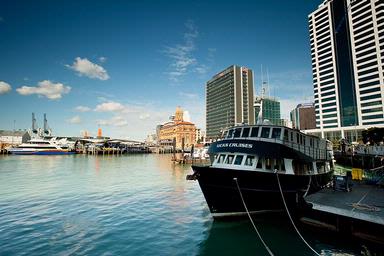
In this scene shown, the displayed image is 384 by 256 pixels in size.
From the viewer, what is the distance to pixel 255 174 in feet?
40.5

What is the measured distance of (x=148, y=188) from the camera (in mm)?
25469

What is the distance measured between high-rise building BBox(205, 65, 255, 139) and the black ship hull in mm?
137794

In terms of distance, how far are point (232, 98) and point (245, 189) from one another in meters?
151

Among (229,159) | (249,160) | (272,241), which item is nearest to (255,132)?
(249,160)

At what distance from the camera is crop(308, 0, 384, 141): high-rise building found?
270 feet

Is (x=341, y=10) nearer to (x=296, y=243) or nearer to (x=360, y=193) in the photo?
(x=360, y=193)

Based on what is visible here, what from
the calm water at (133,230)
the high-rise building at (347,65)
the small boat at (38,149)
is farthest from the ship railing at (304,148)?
the small boat at (38,149)

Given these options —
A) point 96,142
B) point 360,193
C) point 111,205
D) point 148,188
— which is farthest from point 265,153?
point 96,142

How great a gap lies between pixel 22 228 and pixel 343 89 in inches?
4382

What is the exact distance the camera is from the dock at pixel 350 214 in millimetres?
10055

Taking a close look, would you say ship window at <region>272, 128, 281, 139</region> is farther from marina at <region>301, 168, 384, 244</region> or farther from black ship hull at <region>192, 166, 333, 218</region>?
marina at <region>301, 168, 384, 244</region>

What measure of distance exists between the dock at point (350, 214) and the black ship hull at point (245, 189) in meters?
1.28

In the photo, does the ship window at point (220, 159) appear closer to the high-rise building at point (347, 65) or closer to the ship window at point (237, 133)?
the ship window at point (237, 133)

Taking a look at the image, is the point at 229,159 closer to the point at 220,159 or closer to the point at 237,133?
the point at 220,159
